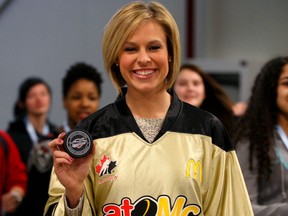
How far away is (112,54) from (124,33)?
87 mm

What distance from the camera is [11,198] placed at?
4.74 metres

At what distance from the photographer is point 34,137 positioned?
18.1 ft

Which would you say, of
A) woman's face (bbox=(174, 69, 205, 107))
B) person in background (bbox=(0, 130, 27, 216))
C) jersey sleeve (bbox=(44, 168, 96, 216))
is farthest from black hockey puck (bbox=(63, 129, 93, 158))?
woman's face (bbox=(174, 69, 205, 107))

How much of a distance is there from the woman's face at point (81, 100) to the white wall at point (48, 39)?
280cm

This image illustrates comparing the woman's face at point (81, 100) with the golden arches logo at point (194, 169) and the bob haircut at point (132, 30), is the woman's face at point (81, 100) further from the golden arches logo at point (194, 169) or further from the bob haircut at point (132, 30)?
the golden arches logo at point (194, 169)

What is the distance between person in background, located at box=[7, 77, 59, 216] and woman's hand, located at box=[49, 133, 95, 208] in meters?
2.26

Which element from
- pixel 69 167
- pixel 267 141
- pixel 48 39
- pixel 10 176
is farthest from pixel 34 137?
pixel 69 167

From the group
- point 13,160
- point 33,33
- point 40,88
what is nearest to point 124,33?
point 13,160

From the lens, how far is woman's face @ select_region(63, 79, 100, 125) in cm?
429

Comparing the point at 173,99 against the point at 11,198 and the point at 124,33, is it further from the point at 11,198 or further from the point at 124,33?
the point at 11,198

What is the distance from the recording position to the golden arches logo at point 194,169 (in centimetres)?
239

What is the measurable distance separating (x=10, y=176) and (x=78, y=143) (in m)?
2.58

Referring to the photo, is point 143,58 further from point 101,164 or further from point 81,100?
point 81,100

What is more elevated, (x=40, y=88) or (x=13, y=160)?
(x=40, y=88)
